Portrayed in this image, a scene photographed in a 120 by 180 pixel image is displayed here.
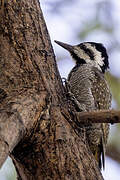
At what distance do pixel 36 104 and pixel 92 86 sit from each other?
1344mm

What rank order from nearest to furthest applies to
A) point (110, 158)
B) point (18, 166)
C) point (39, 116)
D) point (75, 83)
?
point (39, 116) → point (18, 166) → point (75, 83) → point (110, 158)

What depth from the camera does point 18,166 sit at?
7.02 ft

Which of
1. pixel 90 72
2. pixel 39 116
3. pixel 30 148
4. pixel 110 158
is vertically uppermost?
pixel 90 72

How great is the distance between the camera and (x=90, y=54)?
377 centimetres

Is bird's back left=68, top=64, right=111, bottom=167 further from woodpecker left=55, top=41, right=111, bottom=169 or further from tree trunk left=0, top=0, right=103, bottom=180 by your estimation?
tree trunk left=0, top=0, right=103, bottom=180

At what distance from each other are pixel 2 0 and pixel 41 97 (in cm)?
68

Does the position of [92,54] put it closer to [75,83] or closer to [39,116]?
[75,83]

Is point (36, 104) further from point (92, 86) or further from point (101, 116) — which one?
point (92, 86)

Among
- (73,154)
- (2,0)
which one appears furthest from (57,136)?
(2,0)

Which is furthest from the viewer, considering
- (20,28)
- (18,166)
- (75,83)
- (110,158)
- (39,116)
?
(110,158)

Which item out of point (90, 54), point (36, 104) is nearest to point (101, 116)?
point (36, 104)

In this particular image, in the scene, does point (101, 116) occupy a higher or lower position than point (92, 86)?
lower

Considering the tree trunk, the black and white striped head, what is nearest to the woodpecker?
the black and white striped head

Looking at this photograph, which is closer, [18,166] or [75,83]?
[18,166]
